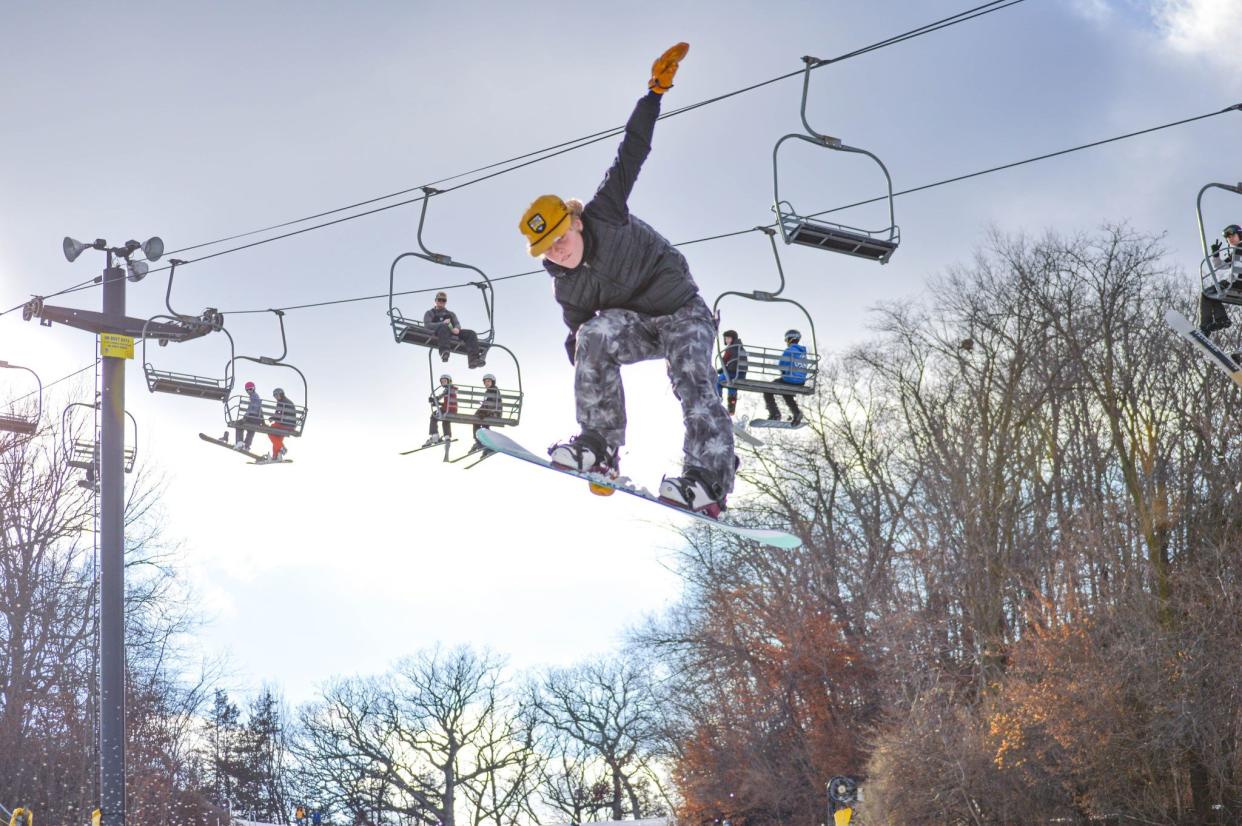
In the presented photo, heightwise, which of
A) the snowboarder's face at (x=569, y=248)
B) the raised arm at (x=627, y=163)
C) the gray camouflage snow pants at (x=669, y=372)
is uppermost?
the raised arm at (x=627, y=163)

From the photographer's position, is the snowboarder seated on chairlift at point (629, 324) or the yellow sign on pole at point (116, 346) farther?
the yellow sign on pole at point (116, 346)

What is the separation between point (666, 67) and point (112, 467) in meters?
9.95

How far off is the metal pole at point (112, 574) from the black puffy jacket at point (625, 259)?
891 centimetres

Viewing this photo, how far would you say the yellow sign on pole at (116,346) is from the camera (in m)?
14.1

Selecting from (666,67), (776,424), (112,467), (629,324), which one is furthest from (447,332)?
(666,67)

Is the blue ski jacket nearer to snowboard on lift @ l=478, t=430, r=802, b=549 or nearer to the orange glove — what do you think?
snowboard on lift @ l=478, t=430, r=802, b=549

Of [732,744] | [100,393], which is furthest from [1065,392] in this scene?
[100,393]

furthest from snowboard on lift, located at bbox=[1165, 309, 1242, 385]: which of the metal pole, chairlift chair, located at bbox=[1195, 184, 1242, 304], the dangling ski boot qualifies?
the metal pole

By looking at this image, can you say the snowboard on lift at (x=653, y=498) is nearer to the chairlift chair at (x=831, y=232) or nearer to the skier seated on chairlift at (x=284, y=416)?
the chairlift chair at (x=831, y=232)

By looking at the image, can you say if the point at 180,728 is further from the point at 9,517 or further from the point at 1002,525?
the point at 1002,525

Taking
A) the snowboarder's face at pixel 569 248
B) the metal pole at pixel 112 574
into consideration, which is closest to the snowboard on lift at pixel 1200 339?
the snowboarder's face at pixel 569 248

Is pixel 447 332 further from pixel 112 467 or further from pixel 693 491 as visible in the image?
pixel 693 491

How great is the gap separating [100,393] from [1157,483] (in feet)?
62.7

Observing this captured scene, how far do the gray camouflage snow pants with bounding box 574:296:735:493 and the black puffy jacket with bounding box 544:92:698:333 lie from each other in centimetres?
8
